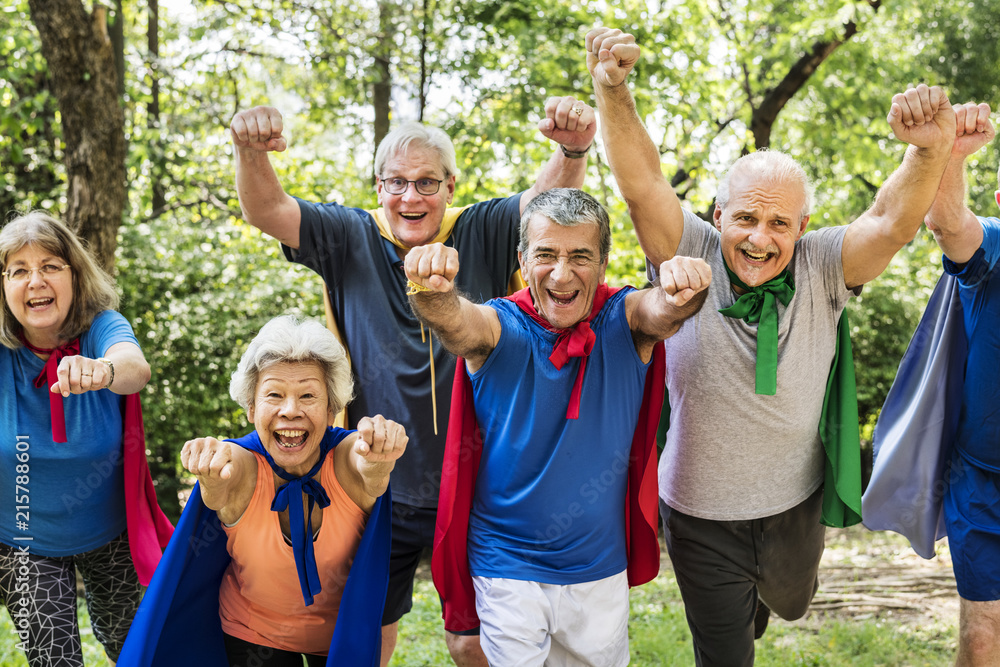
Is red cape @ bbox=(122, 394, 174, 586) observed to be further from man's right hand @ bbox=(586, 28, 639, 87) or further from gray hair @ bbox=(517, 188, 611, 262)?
man's right hand @ bbox=(586, 28, 639, 87)

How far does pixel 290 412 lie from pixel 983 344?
261cm

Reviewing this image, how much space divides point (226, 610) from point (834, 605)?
13.8 ft

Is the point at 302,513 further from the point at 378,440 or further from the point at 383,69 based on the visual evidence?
the point at 383,69

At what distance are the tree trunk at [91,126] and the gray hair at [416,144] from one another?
328 cm

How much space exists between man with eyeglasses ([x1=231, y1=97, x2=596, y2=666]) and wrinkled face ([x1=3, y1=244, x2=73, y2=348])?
2.44ft

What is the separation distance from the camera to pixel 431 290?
7.86 ft

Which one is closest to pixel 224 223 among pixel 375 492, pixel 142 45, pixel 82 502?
pixel 142 45

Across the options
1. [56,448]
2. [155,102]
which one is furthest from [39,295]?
[155,102]

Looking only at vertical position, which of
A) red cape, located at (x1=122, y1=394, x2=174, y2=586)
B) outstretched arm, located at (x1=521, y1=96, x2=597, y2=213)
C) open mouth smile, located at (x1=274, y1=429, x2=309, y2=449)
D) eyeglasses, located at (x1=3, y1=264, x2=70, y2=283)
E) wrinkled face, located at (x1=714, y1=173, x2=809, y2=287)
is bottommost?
red cape, located at (x1=122, y1=394, x2=174, y2=586)

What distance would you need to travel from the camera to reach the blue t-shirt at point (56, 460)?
125 inches

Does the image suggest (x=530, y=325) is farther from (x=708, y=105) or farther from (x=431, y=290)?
(x=708, y=105)

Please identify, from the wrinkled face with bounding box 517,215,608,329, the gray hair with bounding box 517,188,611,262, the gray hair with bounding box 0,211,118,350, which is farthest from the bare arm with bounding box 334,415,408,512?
the gray hair with bounding box 0,211,118,350

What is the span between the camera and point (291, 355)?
112 inches

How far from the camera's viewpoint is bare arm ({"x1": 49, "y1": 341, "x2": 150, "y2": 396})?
2.74m
